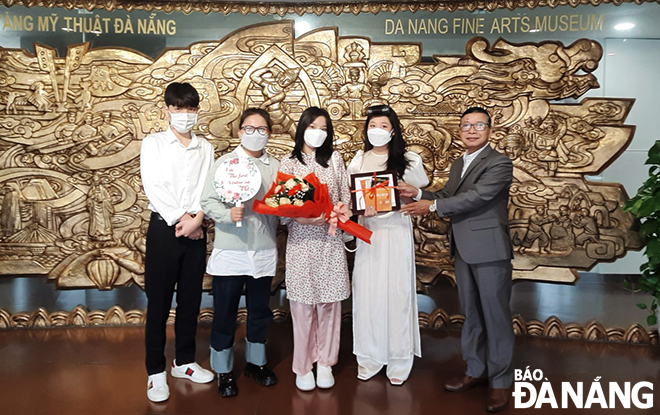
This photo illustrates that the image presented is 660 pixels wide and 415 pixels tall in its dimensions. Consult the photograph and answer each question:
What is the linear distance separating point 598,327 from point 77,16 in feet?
16.0

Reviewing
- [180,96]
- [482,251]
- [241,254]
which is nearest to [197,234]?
[241,254]

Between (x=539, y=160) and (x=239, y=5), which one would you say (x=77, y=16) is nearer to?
(x=239, y=5)

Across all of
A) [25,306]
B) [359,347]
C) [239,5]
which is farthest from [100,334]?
[239,5]

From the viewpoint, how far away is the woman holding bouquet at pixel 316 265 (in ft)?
8.84

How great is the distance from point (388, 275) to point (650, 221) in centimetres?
209

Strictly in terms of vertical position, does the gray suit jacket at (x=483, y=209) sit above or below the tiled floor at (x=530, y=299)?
above

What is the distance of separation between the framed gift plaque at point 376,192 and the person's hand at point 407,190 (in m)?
0.06

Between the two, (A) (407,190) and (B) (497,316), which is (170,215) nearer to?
(A) (407,190)

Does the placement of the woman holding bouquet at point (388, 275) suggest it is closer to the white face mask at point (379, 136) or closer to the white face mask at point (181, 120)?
the white face mask at point (379, 136)

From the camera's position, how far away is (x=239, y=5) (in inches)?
149

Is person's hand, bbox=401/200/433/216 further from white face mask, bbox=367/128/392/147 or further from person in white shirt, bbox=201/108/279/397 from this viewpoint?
person in white shirt, bbox=201/108/279/397

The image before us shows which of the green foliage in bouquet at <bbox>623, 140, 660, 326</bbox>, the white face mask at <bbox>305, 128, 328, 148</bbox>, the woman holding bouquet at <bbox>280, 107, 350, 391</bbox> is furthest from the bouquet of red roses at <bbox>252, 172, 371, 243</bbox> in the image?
the green foliage in bouquet at <bbox>623, 140, 660, 326</bbox>

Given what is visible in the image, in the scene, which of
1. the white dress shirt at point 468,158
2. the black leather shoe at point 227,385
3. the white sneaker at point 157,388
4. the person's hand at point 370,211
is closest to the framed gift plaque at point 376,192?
the person's hand at point 370,211

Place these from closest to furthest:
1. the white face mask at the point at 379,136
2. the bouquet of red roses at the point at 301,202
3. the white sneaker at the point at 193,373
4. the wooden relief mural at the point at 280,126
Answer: the bouquet of red roses at the point at 301,202 → the white face mask at the point at 379,136 → the white sneaker at the point at 193,373 → the wooden relief mural at the point at 280,126
